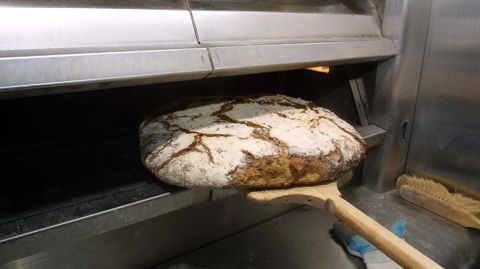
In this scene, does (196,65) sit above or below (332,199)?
above

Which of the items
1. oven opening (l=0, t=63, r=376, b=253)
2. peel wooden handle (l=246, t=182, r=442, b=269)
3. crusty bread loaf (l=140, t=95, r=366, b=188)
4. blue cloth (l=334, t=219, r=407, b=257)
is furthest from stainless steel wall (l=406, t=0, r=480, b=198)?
peel wooden handle (l=246, t=182, r=442, b=269)

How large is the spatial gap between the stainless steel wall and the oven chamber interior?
0.01m

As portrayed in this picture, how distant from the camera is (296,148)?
30.9 inches

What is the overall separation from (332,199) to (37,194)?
2.23 ft

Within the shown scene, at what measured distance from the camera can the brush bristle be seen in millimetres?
1162

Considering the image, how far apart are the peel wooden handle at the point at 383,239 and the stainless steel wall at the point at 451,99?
76 centimetres

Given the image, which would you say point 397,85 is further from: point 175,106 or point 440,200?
point 175,106

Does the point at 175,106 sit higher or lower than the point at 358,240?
higher

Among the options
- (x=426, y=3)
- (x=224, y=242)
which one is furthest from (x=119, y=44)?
(x=426, y=3)

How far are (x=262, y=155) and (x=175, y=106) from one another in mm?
393

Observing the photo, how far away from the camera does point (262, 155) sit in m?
0.75

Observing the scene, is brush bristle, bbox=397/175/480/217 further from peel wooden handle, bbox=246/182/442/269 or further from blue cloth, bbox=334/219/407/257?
peel wooden handle, bbox=246/182/442/269

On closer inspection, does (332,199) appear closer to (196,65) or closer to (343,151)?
(343,151)

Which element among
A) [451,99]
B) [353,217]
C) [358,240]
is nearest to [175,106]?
[353,217]
